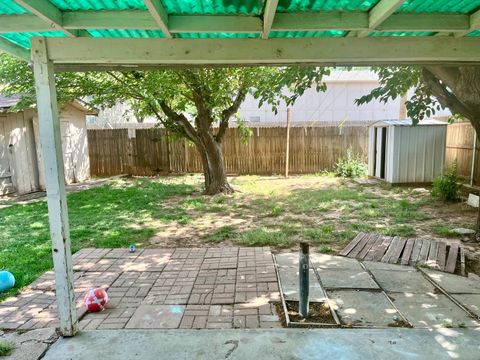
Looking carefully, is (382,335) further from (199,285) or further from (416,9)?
(416,9)

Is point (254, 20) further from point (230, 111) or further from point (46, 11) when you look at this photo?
point (230, 111)

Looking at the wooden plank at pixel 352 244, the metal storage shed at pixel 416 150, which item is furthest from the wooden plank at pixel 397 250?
the metal storage shed at pixel 416 150

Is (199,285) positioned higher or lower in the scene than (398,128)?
lower

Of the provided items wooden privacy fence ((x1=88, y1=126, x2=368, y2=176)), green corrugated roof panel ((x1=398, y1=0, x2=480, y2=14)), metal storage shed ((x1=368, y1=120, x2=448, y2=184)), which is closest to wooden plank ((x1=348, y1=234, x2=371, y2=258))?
green corrugated roof panel ((x1=398, y1=0, x2=480, y2=14))

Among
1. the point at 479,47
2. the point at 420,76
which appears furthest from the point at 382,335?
the point at 420,76

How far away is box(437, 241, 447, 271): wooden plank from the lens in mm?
4668

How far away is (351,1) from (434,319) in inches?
115

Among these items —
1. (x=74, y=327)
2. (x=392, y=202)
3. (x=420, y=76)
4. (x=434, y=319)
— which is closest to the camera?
(x=74, y=327)

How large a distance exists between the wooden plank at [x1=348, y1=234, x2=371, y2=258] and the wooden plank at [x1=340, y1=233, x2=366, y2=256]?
4 cm

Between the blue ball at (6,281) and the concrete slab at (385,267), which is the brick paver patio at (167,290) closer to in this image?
the blue ball at (6,281)

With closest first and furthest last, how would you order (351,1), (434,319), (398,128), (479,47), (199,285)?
(351,1), (479,47), (434,319), (199,285), (398,128)

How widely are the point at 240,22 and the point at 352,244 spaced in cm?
398

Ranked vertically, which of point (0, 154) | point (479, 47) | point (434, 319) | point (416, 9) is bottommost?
point (434, 319)

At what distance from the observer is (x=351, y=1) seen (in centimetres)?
250
